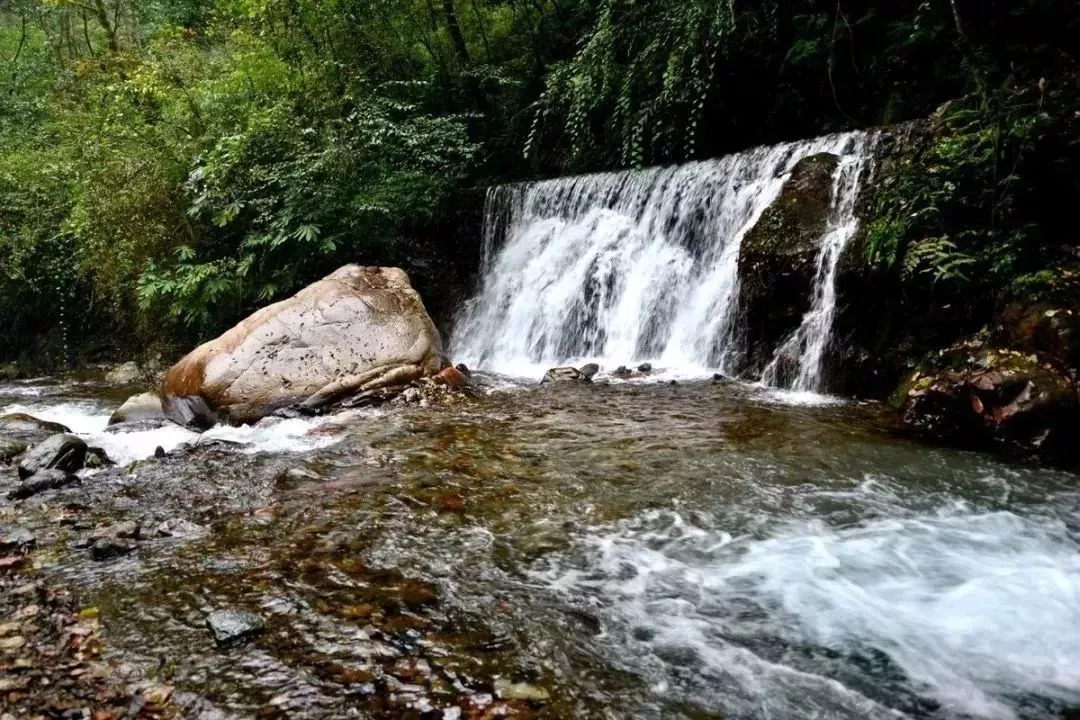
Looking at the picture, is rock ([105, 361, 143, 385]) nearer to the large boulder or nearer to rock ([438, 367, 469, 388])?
the large boulder

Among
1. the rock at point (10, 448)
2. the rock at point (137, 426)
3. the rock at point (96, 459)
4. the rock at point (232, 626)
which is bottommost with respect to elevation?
the rock at point (137, 426)

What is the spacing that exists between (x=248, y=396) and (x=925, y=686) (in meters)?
6.63

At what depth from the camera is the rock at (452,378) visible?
7.75 metres

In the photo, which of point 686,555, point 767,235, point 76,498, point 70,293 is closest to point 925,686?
point 686,555

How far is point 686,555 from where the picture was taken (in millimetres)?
3434

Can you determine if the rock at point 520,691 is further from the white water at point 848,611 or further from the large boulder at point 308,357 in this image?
the large boulder at point 308,357

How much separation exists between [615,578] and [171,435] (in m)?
5.30

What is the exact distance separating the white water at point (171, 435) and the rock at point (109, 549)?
206 cm

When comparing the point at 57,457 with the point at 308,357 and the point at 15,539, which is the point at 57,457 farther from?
the point at 308,357

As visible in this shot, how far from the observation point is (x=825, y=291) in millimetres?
7191

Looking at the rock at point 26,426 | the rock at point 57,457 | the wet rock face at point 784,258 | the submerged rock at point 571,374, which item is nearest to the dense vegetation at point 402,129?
the wet rock face at point 784,258

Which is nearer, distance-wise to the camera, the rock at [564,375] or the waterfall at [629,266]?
the rock at [564,375]

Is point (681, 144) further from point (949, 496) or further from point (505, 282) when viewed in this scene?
point (949, 496)

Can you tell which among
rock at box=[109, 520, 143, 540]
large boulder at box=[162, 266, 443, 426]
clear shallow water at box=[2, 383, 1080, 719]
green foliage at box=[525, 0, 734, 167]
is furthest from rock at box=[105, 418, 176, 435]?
green foliage at box=[525, 0, 734, 167]
